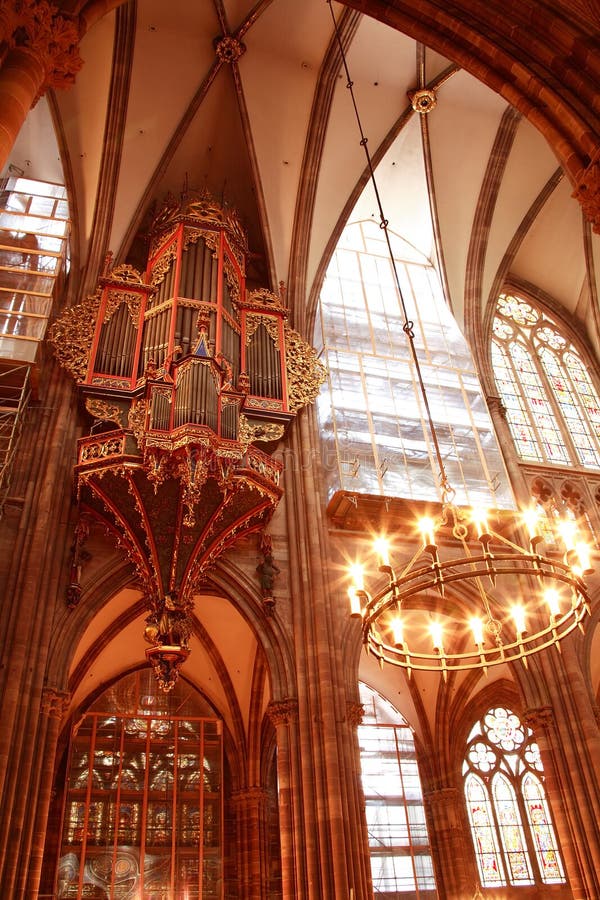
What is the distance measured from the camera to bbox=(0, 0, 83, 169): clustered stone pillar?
279 inches

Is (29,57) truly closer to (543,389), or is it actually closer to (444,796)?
(543,389)

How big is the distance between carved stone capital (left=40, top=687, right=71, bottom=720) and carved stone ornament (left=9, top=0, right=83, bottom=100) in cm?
699

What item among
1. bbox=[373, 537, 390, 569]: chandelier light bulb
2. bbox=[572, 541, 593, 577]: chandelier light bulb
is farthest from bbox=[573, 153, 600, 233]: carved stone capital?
bbox=[373, 537, 390, 569]: chandelier light bulb

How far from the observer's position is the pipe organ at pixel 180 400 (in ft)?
34.2

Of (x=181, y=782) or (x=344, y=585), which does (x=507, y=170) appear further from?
(x=181, y=782)

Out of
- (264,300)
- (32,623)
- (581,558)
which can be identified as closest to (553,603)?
(581,558)

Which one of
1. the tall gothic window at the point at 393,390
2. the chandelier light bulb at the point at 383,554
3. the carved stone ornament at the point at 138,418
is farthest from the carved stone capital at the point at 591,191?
the carved stone ornament at the point at 138,418

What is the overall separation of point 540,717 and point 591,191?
7.95 metres

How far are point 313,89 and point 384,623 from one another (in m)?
10.7

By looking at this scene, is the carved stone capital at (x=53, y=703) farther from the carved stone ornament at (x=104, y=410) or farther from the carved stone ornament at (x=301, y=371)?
the carved stone ornament at (x=301, y=371)

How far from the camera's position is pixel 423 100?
15.7m

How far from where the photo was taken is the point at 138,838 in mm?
14547

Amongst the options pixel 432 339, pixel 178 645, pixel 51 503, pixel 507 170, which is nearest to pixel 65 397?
pixel 51 503

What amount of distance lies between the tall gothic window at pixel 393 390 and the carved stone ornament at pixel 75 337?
14.2 feet
